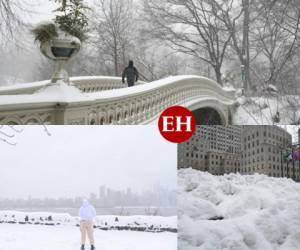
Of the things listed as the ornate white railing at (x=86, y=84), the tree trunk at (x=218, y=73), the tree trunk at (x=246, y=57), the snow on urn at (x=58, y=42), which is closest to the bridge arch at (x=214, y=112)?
the tree trunk at (x=246, y=57)

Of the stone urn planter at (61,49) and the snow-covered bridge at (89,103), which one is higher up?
the stone urn planter at (61,49)

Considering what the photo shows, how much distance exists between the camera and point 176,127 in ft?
15.4

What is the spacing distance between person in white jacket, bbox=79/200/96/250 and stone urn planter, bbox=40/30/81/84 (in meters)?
1.64

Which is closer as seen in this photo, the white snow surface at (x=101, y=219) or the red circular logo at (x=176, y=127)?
the white snow surface at (x=101, y=219)

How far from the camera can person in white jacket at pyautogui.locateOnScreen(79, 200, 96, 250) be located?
4528mm

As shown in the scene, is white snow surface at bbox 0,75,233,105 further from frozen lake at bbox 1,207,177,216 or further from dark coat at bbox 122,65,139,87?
dark coat at bbox 122,65,139,87

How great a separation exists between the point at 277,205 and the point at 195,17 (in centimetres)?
1052

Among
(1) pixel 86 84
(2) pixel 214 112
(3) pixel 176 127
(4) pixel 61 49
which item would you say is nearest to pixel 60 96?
(4) pixel 61 49

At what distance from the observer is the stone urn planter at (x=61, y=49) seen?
18.2ft

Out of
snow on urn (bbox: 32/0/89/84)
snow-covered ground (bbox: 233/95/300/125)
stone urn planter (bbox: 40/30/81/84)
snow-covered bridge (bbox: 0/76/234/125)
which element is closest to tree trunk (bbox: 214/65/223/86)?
snow-covered bridge (bbox: 0/76/234/125)

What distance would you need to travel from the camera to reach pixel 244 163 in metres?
4.82

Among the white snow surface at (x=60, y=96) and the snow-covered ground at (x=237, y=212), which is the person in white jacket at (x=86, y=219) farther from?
the white snow surface at (x=60, y=96)

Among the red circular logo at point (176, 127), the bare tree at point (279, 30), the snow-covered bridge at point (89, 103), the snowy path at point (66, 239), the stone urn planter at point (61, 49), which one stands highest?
the bare tree at point (279, 30)

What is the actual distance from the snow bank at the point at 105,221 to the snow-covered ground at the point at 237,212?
6.4 inches
